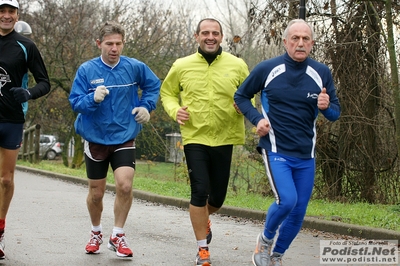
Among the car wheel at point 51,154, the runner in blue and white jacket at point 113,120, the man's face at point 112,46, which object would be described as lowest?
the car wheel at point 51,154

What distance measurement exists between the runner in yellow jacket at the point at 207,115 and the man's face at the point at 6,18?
1.51 m

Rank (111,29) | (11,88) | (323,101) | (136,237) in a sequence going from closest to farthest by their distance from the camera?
1. (323,101)
2. (11,88)
3. (111,29)
4. (136,237)

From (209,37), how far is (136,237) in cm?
278

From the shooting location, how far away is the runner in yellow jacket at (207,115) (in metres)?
6.70

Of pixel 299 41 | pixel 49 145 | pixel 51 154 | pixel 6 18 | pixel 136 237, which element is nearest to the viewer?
pixel 299 41

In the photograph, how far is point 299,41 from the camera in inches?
239

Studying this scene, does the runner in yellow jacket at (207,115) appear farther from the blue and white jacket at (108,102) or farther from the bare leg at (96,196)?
the bare leg at (96,196)

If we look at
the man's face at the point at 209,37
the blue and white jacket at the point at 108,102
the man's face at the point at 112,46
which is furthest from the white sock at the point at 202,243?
the man's face at the point at 112,46

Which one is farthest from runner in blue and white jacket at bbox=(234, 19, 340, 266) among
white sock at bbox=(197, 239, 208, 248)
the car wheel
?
the car wheel

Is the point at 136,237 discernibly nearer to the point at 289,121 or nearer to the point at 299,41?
the point at 289,121

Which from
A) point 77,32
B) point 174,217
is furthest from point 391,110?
point 77,32

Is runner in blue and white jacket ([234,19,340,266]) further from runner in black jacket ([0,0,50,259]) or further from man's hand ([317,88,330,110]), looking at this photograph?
runner in black jacket ([0,0,50,259])

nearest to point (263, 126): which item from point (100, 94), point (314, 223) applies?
point (100, 94)

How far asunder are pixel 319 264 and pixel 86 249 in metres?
2.21
